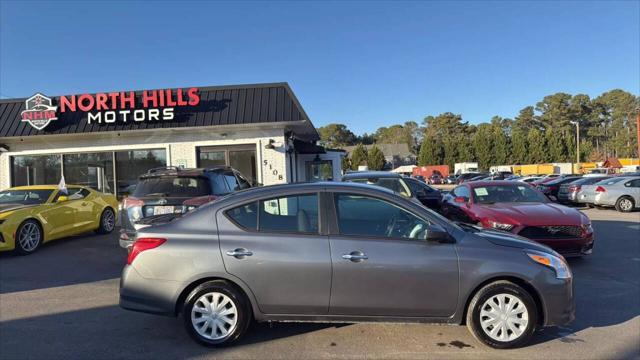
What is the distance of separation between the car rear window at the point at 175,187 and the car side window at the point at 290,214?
135 inches

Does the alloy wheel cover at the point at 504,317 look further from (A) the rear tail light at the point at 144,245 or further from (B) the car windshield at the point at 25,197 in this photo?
(B) the car windshield at the point at 25,197

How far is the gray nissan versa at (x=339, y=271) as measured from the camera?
4074 millimetres

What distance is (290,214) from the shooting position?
435 centimetres

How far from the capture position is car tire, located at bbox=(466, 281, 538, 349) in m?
4.08

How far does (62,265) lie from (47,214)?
2.18 metres

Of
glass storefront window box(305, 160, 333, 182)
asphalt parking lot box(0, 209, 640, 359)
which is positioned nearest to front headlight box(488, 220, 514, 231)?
asphalt parking lot box(0, 209, 640, 359)

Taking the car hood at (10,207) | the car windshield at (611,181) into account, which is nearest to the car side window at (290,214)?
the car hood at (10,207)

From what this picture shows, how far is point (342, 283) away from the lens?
410 centimetres

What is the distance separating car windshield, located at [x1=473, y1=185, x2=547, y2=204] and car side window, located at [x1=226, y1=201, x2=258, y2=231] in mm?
5869

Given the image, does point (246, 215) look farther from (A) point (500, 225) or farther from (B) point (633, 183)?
(B) point (633, 183)

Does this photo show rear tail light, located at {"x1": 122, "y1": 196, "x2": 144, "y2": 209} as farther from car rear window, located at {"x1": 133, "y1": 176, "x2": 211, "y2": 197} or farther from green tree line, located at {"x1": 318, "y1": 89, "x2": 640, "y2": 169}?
green tree line, located at {"x1": 318, "y1": 89, "x2": 640, "y2": 169}

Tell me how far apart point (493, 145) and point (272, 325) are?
71258mm

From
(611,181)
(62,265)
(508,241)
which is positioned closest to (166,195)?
(62,265)

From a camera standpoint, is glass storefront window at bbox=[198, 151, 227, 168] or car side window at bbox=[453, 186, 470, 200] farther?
glass storefront window at bbox=[198, 151, 227, 168]
